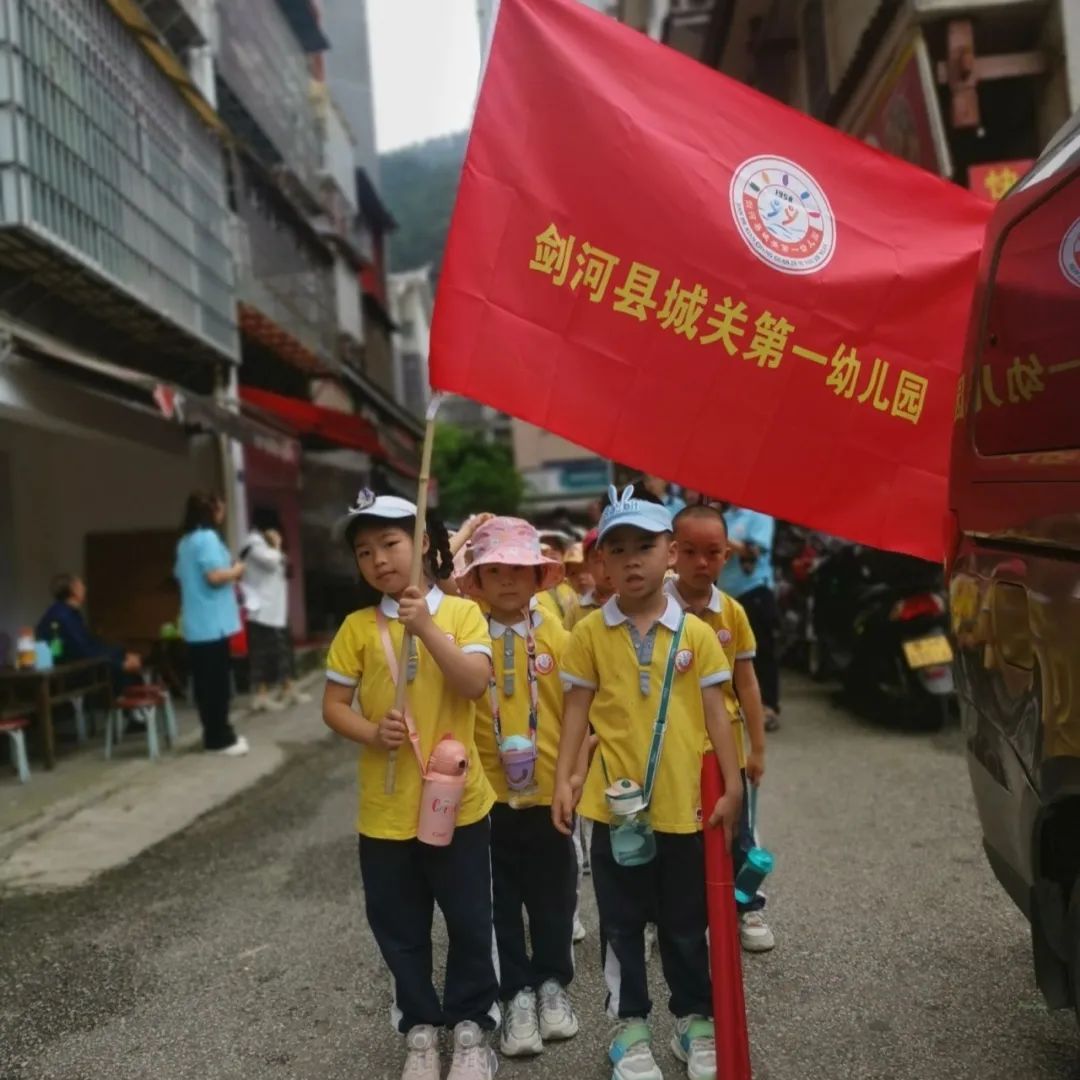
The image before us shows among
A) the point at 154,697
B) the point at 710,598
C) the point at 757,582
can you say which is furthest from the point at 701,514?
the point at 154,697

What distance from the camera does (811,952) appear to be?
12.1 ft

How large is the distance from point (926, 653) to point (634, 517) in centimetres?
470

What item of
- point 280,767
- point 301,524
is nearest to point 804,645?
point 280,767

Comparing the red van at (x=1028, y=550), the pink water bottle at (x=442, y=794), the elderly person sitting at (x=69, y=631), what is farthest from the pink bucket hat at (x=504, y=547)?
the elderly person sitting at (x=69, y=631)

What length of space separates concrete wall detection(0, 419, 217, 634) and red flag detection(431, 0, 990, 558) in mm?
7385

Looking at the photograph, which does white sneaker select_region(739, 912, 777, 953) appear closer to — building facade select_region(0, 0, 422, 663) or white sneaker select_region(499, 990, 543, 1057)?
white sneaker select_region(499, 990, 543, 1057)

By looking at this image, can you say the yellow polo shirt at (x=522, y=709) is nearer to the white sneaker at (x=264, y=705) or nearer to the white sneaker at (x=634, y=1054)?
the white sneaker at (x=634, y=1054)

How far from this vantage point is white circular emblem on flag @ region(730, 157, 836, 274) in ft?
10.6

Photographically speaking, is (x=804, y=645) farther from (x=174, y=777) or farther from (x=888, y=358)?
(x=888, y=358)

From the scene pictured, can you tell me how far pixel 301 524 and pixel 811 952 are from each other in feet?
46.5

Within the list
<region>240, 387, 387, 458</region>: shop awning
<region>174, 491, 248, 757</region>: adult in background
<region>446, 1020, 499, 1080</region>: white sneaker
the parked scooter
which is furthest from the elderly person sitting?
<region>446, 1020, 499, 1080</region>: white sneaker

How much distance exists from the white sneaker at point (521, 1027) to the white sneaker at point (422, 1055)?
26cm

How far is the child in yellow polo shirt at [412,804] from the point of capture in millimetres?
2896

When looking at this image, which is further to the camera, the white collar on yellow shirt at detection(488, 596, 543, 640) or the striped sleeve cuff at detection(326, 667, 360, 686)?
the white collar on yellow shirt at detection(488, 596, 543, 640)
